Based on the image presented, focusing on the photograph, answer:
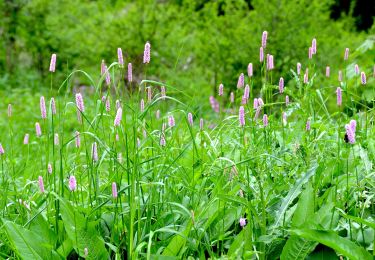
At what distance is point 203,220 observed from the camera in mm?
2627

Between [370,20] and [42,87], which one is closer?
[42,87]

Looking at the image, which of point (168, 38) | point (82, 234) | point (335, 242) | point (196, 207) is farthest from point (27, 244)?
point (168, 38)

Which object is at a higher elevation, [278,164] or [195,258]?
[278,164]

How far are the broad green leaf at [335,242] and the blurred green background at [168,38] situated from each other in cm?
521

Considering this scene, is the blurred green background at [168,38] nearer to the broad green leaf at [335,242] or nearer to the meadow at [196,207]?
the meadow at [196,207]

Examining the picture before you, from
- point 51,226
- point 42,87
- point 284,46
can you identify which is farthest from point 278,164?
point 42,87

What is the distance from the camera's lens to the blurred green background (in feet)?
31.4

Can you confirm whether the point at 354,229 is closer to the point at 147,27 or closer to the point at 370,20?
the point at 147,27

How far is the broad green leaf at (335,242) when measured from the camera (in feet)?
7.41

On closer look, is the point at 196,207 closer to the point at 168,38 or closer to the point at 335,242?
the point at 335,242

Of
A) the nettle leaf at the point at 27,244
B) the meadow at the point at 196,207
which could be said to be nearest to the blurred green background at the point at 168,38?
the meadow at the point at 196,207

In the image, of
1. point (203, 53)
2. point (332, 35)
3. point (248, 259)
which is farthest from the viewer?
point (332, 35)

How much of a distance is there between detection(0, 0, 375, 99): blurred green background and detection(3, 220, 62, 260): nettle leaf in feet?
17.6

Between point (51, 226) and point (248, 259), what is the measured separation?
868 millimetres
